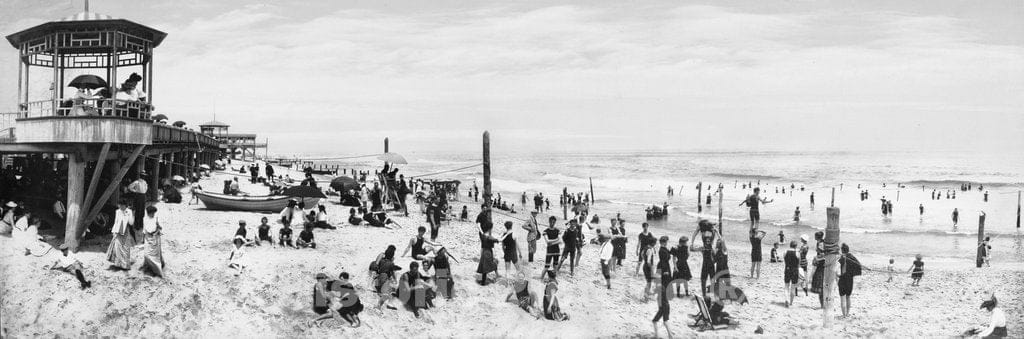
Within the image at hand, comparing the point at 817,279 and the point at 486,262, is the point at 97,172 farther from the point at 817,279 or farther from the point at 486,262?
the point at 817,279

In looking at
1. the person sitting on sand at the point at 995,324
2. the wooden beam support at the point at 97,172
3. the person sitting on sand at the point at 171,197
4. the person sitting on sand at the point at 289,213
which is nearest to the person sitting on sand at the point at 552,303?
the person sitting on sand at the point at 289,213

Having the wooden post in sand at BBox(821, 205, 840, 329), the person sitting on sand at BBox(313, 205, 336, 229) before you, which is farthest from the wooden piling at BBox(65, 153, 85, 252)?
the wooden post in sand at BBox(821, 205, 840, 329)

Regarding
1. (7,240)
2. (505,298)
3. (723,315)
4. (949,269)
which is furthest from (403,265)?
(949,269)

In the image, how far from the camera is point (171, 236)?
15.6m

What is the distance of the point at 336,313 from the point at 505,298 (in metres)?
3.45

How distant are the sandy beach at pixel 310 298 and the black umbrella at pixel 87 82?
3653mm

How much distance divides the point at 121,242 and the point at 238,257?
2.10 m

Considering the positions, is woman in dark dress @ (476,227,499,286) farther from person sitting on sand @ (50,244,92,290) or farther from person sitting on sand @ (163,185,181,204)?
person sitting on sand @ (163,185,181,204)

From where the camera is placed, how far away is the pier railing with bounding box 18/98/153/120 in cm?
1316

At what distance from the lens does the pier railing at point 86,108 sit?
13.2 metres

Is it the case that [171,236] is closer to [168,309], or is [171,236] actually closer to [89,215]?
[89,215]

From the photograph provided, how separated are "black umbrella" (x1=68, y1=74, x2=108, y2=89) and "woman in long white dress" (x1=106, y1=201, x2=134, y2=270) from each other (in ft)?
14.3

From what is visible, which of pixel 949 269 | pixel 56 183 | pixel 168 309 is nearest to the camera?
pixel 168 309

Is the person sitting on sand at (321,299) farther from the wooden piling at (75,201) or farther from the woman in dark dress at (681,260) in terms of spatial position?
the woman in dark dress at (681,260)
